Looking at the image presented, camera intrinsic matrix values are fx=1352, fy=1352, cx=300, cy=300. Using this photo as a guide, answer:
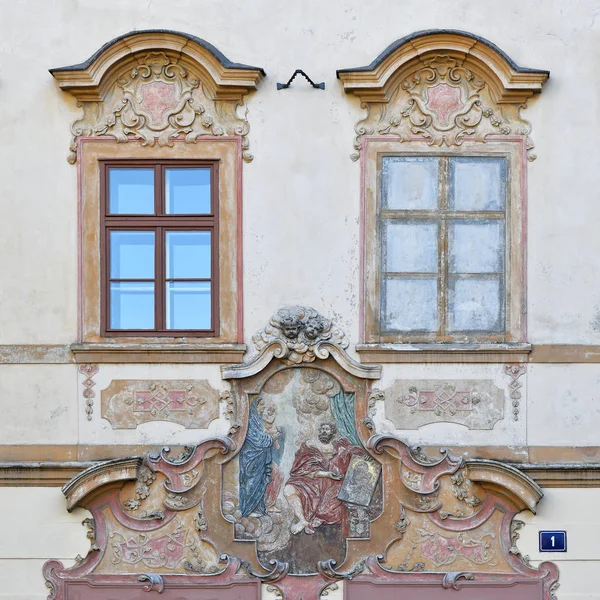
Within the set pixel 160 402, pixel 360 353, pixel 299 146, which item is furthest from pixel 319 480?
pixel 299 146

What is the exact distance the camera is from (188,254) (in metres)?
11.1

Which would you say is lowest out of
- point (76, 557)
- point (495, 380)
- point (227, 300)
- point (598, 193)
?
point (76, 557)

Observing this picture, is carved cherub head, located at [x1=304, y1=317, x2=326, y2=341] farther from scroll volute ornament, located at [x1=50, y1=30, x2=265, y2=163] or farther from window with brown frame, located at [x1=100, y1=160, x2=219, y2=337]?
scroll volute ornament, located at [x1=50, y1=30, x2=265, y2=163]

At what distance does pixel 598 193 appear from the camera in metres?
11.0

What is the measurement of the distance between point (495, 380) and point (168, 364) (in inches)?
104

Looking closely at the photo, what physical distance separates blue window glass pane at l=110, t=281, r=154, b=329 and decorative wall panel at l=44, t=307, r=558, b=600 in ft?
2.74

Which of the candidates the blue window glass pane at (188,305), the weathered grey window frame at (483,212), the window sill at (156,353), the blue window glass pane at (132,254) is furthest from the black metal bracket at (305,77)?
the window sill at (156,353)

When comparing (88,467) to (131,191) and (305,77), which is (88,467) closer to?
(131,191)

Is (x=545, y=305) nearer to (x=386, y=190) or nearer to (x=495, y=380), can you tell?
(x=495, y=380)

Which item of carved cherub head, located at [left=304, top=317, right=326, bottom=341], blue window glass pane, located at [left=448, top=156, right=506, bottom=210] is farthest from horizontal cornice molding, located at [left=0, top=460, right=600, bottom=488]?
blue window glass pane, located at [left=448, top=156, right=506, bottom=210]

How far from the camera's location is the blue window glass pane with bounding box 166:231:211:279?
11062 millimetres

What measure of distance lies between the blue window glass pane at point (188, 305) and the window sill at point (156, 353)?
23 centimetres

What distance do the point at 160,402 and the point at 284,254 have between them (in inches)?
61.4

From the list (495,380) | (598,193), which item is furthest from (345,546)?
(598,193)
